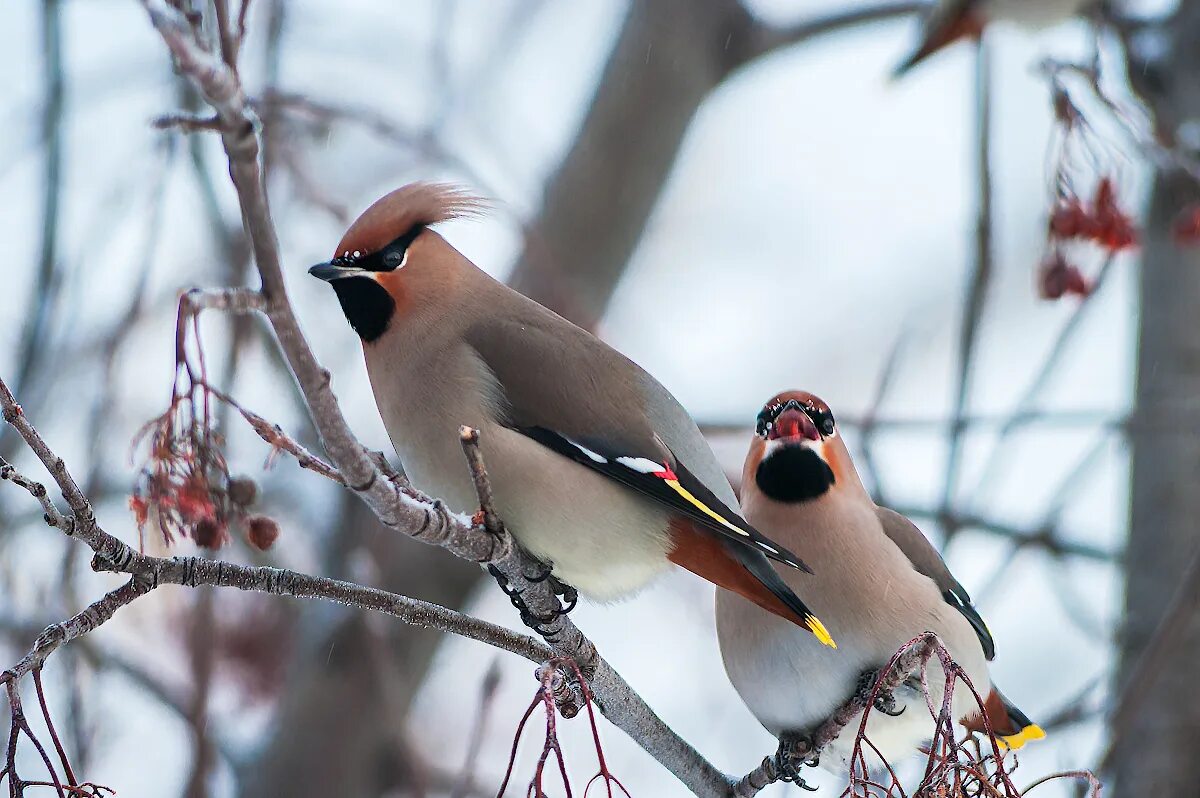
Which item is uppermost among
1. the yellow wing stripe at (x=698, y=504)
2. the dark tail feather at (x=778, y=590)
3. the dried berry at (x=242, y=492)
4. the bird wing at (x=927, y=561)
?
the bird wing at (x=927, y=561)

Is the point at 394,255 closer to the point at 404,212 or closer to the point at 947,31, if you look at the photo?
the point at 404,212

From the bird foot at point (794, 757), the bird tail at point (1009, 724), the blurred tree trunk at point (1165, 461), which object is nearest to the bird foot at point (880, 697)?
the bird foot at point (794, 757)

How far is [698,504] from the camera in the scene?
261cm

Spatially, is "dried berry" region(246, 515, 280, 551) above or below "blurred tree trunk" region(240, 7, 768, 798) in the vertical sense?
below

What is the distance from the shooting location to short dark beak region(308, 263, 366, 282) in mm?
2635

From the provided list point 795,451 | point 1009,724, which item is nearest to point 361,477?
point 795,451

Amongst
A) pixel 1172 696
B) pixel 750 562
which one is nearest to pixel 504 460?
pixel 750 562

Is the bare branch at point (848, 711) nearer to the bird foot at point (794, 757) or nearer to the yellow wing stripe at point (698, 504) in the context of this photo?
the bird foot at point (794, 757)

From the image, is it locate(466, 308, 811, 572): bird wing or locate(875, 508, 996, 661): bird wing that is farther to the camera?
locate(875, 508, 996, 661): bird wing

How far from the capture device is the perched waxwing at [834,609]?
129 inches

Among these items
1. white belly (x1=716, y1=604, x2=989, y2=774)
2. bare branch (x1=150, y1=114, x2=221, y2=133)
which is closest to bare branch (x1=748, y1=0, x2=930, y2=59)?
white belly (x1=716, y1=604, x2=989, y2=774)

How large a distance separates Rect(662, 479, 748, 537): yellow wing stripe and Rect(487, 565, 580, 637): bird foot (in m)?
0.28

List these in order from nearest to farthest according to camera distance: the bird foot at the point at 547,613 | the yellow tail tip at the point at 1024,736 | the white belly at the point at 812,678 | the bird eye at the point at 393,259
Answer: the bird foot at the point at 547,613 → the bird eye at the point at 393,259 → the white belly at the point at 812,678 → the yellow tail tip at the point at 1024,736

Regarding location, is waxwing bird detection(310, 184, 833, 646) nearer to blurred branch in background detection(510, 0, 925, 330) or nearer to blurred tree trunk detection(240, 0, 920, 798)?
blurred tree trunk detection(240, 0, 920, 798)
